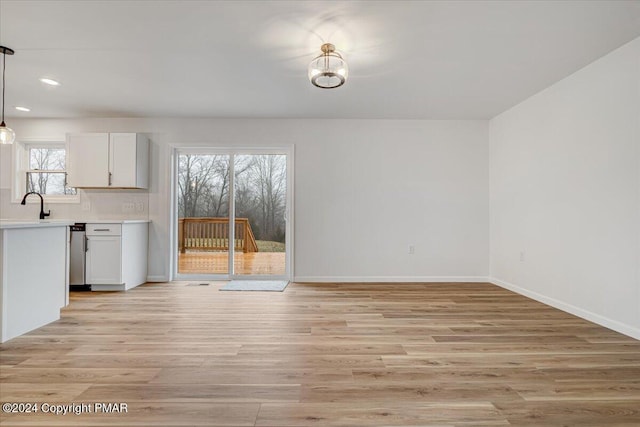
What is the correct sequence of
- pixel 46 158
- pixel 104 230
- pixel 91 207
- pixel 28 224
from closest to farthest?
pixel 28 224 → pixel 104 230 → pixel 91 207 → pixel 46 158

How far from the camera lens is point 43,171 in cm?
490

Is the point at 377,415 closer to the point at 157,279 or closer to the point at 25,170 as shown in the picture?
the point at 157,279

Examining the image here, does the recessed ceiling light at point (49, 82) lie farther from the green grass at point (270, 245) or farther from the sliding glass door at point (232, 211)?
the green grass at point (270, 245)

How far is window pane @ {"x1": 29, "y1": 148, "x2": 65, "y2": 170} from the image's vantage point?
4969 millimetres

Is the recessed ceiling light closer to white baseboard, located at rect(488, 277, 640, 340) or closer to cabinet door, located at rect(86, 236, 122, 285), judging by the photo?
cabinet door, located at rect(86, 236, 122, 285)

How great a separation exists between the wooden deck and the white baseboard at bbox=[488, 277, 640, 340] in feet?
10.6

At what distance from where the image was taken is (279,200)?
16.5 ft

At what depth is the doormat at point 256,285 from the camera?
4.33 m

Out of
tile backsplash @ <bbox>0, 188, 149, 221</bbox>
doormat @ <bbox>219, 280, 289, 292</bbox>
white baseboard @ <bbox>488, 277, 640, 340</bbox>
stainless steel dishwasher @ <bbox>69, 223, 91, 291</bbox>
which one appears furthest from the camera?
tile backsplash @ <bbox>0, 188, 149, 221</bbox>

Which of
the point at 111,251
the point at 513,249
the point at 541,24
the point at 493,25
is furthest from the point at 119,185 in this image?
the point at 513,249

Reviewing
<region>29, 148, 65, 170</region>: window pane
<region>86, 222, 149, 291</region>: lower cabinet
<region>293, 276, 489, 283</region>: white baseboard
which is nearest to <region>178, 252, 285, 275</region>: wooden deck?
<region>293, 276, 489, 283</region>: white baseboard

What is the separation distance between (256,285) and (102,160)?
278 cm

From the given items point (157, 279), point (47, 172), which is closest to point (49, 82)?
point (47, 172)

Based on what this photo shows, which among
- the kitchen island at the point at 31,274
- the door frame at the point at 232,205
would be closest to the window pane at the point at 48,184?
the door frame at the point at 232,205
